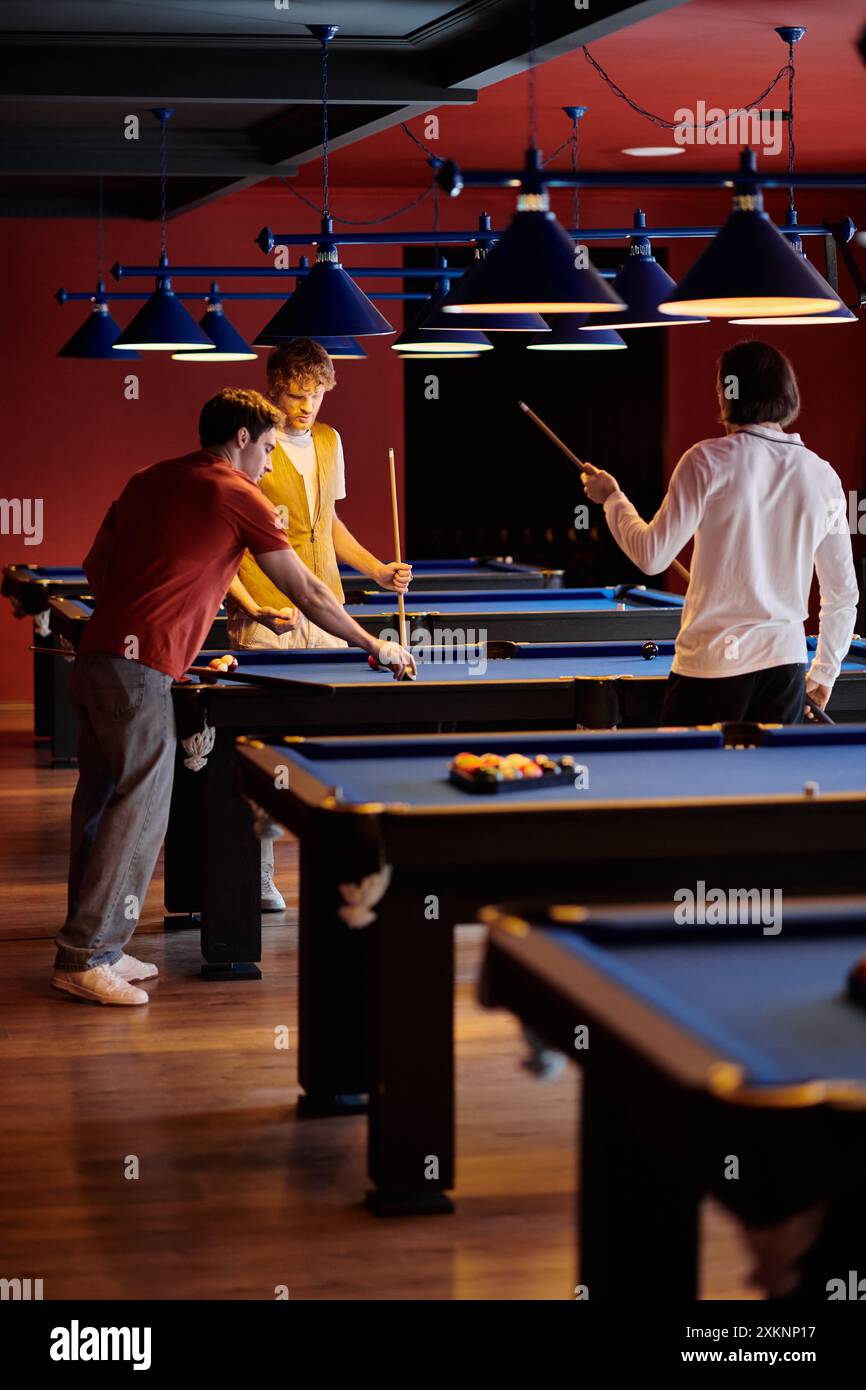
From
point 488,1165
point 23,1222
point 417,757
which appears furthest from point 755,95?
point 23,1222

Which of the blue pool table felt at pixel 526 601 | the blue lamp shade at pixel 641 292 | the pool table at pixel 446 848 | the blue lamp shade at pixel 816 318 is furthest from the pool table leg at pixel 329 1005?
the blue pool table felt at pixel 526 601

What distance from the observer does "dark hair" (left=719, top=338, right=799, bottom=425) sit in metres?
4.12

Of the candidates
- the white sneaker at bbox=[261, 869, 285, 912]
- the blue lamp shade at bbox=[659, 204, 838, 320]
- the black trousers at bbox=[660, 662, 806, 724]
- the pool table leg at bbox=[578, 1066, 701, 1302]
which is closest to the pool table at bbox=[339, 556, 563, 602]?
the white sneaker at bbox=[261, 869, 285, 912]

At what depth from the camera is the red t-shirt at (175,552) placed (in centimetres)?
443

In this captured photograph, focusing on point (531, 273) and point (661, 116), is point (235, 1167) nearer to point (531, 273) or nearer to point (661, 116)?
point (531, 273)

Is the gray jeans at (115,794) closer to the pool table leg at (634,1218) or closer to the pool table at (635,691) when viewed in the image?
the pool table at (635,691)

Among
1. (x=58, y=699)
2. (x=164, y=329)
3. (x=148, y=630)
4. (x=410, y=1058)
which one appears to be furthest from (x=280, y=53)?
(x=410, y=1058)

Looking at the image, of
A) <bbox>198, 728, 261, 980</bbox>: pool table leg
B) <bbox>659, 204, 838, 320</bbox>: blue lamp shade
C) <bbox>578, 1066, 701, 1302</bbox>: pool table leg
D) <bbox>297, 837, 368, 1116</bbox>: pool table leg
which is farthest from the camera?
<bbox>198, 728, 261, 980</bbox>: pool table leg

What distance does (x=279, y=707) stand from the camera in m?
4.61

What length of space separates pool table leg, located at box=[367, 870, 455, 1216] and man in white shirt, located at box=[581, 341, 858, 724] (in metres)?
1.26

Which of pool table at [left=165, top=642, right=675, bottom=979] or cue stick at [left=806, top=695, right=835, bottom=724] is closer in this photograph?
cue stick at [left=806, top=695, right=835, bottom=724]

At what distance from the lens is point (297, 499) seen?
5.56m

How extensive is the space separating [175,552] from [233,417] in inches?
15.1

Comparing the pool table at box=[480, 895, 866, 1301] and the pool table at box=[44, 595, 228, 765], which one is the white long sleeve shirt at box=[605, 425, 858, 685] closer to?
the pool table at box=[480, 895, 866, 1301]
